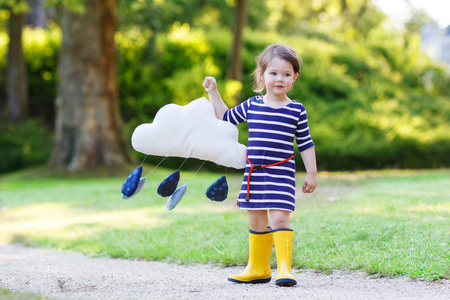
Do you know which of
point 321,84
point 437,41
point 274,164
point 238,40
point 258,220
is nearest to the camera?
point 274,164

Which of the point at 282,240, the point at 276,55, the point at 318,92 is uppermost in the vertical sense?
the point at 318,92

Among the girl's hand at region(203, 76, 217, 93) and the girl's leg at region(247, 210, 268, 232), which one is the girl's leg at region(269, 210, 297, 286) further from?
the girl's hand at region(203, 76, 217, 93)

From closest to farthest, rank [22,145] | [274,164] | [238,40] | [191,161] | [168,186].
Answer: [274,164] < [168,186] < [191,161] < [238,40] < [22,145]

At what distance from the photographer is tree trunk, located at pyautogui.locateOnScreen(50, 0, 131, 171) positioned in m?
12.4

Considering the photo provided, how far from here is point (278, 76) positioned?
11.7 ft

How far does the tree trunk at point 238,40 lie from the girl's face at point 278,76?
1195 centimetres

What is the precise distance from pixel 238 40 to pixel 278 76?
12097 mm

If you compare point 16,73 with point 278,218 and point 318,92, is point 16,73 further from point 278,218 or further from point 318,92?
point 278,218

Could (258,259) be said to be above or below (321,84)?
below

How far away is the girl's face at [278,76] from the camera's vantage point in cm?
355

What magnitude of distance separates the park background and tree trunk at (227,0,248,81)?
40mm

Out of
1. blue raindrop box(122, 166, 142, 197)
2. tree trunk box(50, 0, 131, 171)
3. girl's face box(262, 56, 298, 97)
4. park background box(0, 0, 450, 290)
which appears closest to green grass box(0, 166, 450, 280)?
park background box(0, 0, 450, 290)

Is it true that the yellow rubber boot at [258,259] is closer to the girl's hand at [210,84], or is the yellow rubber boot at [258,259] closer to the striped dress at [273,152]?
the striped dress at [273,152]

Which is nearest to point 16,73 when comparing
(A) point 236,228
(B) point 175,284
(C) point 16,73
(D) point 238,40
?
(C) point 16,73
